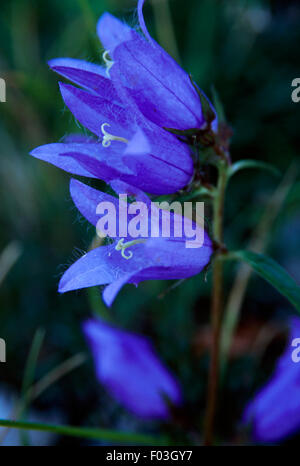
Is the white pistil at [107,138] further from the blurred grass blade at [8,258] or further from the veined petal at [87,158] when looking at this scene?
the blurred grass blade at [8,258]

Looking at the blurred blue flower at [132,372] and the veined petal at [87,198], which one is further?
the blurred blue flower at [132,372]

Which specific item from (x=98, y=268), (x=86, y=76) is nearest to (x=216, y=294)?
(x=98, y=268)

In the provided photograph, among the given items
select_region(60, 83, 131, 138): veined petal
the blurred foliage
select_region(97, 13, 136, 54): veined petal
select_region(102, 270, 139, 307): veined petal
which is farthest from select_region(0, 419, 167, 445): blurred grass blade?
select_region(97, 13, 136, 54): veined petal

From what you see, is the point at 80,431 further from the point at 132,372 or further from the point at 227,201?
the point at 227,201

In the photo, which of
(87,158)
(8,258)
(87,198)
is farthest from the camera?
(8,258)

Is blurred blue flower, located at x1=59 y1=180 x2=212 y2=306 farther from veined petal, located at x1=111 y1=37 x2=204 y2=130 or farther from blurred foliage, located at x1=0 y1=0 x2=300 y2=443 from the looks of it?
blurred foliage, located at x1=0 y1=0 x2=300 y2=443

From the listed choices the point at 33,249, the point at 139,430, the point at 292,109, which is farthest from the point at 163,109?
the point at 292,109

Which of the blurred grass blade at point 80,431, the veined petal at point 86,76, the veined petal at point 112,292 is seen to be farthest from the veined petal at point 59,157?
the blurred grass blade at point 80,431
